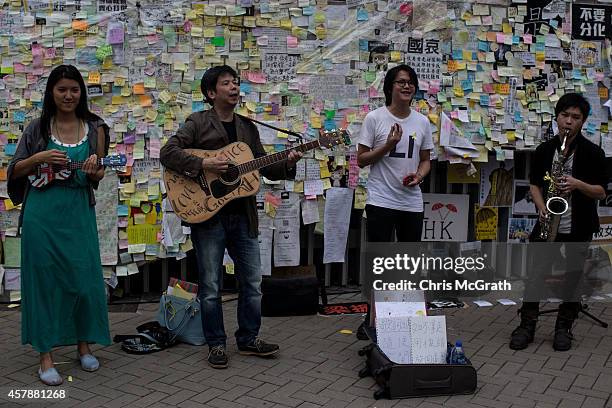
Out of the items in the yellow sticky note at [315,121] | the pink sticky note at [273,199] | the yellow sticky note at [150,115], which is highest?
the yellow sticky note at [150,115]

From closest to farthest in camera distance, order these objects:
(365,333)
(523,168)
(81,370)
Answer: (81,370) < (365,333) < (523,168)

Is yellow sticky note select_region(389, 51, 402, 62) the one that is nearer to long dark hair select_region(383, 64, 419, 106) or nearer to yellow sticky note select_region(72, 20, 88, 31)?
long dark hair select_region(383, 64, 419, 106)

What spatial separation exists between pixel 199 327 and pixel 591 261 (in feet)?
11.9

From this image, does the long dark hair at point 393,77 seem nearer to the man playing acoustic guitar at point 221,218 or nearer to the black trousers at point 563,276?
the man playing acoustic guitar at point 221,218

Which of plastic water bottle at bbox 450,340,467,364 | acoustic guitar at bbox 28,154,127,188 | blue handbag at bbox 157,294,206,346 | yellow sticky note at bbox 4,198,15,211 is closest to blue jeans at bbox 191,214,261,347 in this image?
blue handbag at bbox 157,294,206,346

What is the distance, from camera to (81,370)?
4684 millimetres

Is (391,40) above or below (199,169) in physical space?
above

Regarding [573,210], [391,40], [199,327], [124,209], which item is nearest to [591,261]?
[573,210]

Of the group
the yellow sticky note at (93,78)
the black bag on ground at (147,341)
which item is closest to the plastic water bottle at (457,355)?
the black bag on ground at (147,341)

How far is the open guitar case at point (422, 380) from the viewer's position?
419 cm

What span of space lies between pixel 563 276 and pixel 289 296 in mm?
2137

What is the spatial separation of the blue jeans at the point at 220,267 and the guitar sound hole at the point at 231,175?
23cm

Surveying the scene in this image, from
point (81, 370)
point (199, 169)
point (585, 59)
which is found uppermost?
point (585, 59)

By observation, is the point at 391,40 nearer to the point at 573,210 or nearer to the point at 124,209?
the point at 573,210
